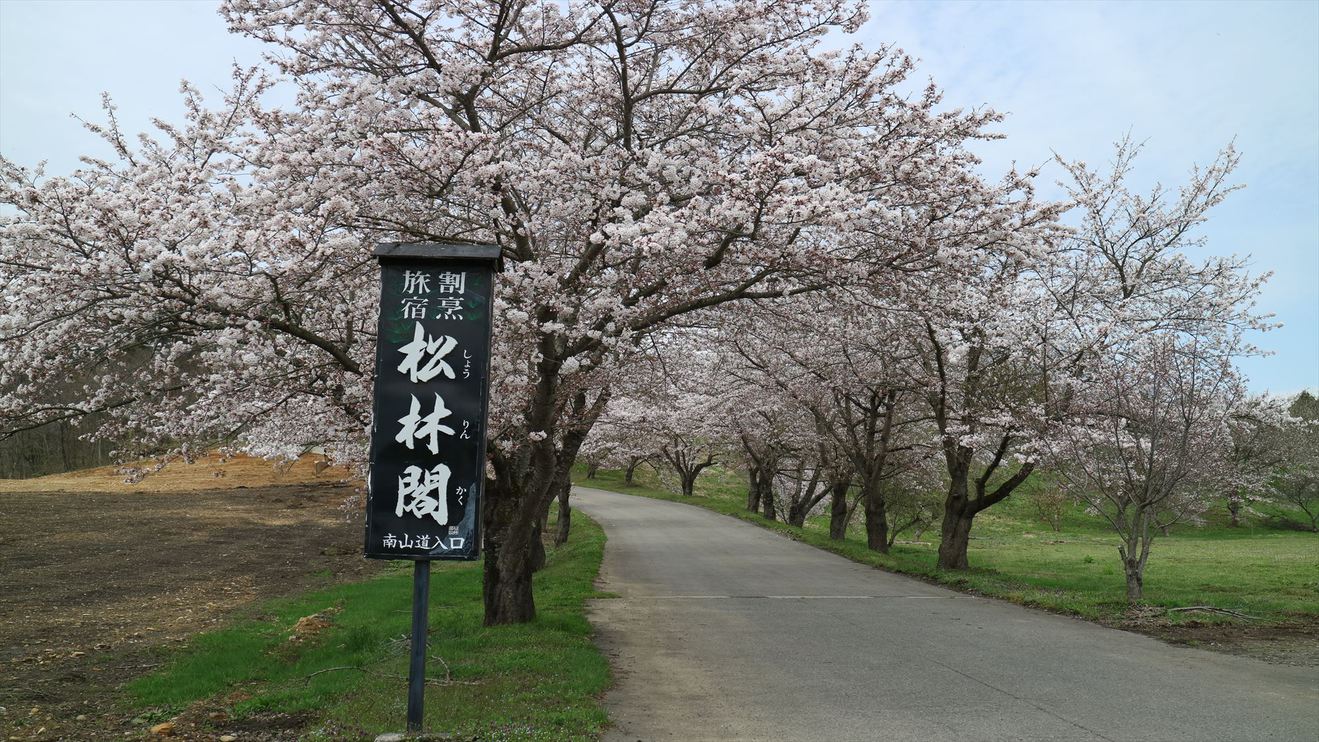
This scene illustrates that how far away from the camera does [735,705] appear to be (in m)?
7.43

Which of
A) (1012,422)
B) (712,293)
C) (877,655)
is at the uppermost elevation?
(712,293)

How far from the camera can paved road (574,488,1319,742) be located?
6676 millimetres

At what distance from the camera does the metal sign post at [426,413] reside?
238 inches

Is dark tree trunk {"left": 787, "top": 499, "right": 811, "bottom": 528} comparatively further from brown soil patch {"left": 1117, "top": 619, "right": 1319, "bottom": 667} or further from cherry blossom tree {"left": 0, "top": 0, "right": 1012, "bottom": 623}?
cherry blossom tree {"left": 0, "top": 0, "right": 1012, "bottom": 623}

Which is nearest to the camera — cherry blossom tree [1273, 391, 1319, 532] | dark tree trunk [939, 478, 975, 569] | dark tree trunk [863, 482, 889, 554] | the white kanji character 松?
the white kanji character 松

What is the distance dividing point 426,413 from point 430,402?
84mm

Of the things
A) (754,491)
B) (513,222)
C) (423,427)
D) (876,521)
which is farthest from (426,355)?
(754,491)

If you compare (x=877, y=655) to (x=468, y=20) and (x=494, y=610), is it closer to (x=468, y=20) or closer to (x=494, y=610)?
(x=494, y=610)

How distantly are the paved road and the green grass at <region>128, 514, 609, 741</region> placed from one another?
550mm

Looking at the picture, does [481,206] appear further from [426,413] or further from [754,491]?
[754,491]

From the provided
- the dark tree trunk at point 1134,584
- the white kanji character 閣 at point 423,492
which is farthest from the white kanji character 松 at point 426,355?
the dark tree trunk at point 1134,584

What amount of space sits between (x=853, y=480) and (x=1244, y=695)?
19042 mm

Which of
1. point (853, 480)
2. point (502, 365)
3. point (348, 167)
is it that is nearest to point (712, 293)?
point (502, 365)

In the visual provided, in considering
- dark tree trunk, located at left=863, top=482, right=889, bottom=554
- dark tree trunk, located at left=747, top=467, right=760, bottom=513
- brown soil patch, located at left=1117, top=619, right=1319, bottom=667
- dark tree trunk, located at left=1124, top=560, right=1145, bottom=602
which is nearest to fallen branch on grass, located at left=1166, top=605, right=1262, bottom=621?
brown soil patch, located at left=1117, top=619, right=1319, bottom=667
